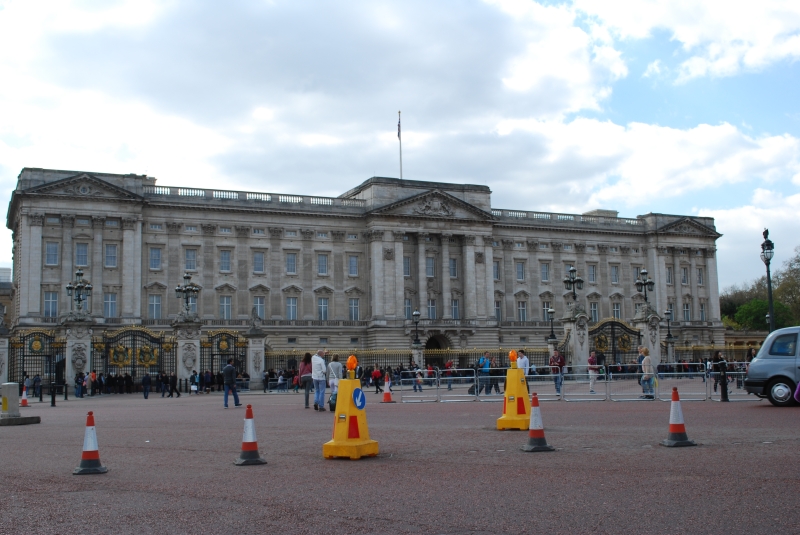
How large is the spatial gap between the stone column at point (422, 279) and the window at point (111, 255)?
24.9 m

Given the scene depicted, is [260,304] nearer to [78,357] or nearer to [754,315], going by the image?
[78,357]

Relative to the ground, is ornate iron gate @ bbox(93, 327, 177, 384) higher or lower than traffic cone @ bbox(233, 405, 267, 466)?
higher

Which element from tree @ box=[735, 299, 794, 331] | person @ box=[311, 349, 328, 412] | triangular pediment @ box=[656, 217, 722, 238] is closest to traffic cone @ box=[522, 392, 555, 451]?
person @ box=[311, 349, 328, 412]

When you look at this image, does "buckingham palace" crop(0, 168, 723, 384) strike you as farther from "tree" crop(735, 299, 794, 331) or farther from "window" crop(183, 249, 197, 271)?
"tree" crop(735, 299, 794, 331)

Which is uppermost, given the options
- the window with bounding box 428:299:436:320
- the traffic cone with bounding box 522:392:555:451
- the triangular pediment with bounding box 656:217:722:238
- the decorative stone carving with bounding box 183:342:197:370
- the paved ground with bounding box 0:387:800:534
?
the triangular pediment with bounding box 656:217:722:238

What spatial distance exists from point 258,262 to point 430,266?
15.1 metres

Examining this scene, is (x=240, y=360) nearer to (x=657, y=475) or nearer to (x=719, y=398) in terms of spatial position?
(x=719, y=398)

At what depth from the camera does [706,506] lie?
325 inches

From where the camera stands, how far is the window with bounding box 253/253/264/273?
70.6m

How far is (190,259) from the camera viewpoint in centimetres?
6856

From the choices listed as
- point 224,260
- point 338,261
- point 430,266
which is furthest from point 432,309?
point 224,260

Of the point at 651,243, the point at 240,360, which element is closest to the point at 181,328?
the point at 240,360

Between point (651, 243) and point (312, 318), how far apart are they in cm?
3574

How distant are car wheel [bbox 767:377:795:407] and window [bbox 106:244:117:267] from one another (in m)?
53.4
